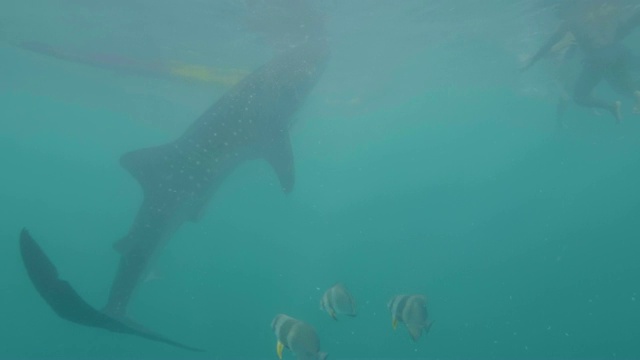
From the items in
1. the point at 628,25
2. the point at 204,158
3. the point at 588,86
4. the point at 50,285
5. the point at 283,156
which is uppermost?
the point at 50,285

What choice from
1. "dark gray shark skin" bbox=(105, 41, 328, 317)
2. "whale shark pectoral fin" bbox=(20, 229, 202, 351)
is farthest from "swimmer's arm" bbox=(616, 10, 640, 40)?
"whale shark pectoral fin" bbox=(20, 229, 202, 351)

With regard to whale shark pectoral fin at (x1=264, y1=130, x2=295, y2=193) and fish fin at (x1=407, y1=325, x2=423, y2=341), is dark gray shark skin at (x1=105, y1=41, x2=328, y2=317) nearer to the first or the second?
whale shark pectoral fin at (x1=264, y1=130, x2=295, y2=193)

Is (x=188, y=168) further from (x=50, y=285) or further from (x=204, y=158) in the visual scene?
(x=50, y=285)

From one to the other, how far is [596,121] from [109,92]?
43115 millimetres

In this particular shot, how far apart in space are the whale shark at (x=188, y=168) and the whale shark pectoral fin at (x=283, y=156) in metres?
0.02

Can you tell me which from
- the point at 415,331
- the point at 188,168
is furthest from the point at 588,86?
the point at 188,168

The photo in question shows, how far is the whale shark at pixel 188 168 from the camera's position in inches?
192

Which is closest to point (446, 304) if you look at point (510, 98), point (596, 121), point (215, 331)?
point (215, 331)

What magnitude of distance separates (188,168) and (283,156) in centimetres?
260

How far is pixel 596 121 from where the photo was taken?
138ft

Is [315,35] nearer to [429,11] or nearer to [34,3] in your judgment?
[429,11]

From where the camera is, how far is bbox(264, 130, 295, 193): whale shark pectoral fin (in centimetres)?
1066

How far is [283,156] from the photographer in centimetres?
1066

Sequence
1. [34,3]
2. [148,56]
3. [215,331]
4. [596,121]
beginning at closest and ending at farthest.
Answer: [34,3]
[215,331]
[148,56]
[596,121]
